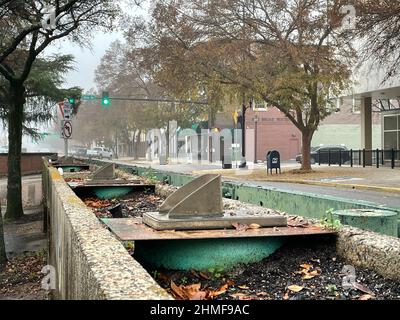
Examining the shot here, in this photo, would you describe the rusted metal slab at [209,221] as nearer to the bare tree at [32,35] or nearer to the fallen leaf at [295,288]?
the fallen leaf at [295,288]

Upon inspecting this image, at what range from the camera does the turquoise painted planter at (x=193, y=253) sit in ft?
15.0

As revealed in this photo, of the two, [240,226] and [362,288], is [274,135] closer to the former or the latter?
[240,226]

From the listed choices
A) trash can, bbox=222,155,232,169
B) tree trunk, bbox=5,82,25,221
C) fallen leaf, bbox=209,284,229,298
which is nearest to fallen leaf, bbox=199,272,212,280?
fallen leaf, bbox=209,284,229,298

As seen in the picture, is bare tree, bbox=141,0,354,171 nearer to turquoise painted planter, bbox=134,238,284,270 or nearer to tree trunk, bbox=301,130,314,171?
tree trunk, bbox=301,130,314,171

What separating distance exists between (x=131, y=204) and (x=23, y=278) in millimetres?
3900

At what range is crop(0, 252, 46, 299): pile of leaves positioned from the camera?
1021cm

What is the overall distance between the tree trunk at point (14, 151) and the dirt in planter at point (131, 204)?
12.6 m

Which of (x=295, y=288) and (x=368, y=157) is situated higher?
(x=368, y=157)

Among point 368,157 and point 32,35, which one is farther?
point 368,157

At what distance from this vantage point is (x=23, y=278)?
→ 1182 centimetres

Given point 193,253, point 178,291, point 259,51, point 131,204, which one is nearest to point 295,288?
point 178,291

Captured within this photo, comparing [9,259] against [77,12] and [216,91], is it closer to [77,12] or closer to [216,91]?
[77,12]

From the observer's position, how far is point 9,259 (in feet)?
47.8
